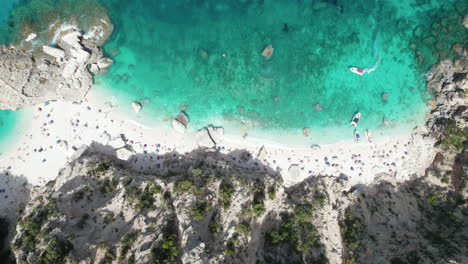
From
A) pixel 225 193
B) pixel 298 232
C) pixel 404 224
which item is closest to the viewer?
pixel 298 232

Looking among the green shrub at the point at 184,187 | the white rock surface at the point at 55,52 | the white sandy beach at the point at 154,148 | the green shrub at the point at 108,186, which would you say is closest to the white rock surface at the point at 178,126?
the white sandy beach at the point at 154,148

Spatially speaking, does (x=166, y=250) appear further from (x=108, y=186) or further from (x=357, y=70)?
(x=357, y=70)

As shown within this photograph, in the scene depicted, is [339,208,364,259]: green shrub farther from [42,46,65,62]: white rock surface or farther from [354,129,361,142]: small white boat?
[42,46,65,62]: white rock surface

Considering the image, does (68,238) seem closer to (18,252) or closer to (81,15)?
(18,252)

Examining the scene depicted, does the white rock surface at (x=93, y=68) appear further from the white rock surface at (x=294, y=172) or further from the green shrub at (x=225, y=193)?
the white rock surface at (x=294, y=172)

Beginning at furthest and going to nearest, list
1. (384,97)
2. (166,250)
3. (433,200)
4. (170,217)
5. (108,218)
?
(384,97) < (433,200) < (108,218) < (170,217) < (166,250)

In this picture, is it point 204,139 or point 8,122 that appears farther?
point 204,139

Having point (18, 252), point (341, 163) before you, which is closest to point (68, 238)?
point (18, 252)

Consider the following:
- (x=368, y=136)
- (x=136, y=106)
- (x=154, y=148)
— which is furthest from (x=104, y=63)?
(x=368, y=136)
